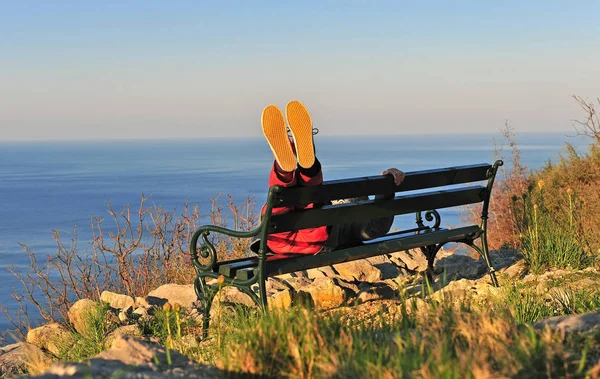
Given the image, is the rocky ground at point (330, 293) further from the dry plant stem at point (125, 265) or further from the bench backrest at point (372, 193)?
the dry plant stem at point (125, 265)

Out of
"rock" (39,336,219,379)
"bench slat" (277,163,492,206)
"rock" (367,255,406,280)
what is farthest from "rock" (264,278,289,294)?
"rock" (39,336,219,379)

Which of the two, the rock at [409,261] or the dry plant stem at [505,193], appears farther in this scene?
the dry plant stem at [505,193]

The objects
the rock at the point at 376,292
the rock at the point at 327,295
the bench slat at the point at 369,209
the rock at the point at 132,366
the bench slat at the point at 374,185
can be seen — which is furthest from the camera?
the rock at the point at 376,292

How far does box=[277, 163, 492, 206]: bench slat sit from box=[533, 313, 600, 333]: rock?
1876 millimetres

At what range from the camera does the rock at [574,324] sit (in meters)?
3.43

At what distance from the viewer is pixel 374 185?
5.51 meters

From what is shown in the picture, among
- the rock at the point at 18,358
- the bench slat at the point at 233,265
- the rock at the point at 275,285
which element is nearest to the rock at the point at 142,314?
the rock at the point at 18,358

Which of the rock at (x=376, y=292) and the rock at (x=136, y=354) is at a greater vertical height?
the rock at (x=136, y=354)

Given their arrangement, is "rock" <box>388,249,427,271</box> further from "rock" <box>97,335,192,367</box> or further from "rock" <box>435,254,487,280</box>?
"rock" <box>97,335,192,367</box>

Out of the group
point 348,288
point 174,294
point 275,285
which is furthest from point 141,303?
point 348,288

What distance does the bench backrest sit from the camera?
5.02m

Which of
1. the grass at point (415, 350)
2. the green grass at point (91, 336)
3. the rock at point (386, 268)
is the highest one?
the grass at point (415, 350)

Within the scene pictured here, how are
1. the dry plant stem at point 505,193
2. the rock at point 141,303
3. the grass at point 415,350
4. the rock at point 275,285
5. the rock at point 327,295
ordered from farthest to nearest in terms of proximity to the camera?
the dry plant stem at point 505,193 → the rock at point 275,285 → the rock at point 141,303 → the rock at point 327,295 → the grass at point 415,350

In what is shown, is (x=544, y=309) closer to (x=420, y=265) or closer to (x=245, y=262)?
(x=245, y=262)
